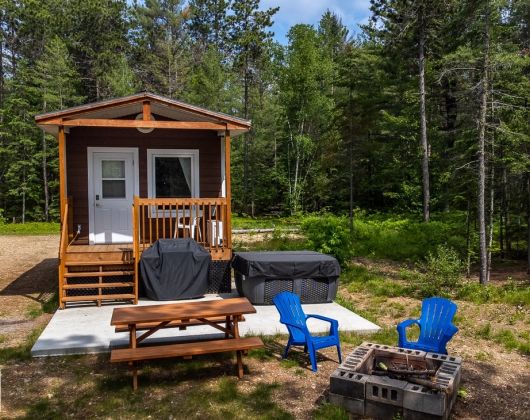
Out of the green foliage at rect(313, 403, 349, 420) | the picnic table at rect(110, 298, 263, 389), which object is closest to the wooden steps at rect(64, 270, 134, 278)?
the picnic table at rect(110, 298, 263, 389)

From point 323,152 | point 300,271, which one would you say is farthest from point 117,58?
point 300,271

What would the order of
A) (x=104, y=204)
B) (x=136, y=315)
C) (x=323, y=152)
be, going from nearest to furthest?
(x=136, y=315) → (x=104, y=204) → (x=323, y=152)

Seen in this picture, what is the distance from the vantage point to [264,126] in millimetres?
28672

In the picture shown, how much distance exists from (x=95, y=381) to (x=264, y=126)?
25.1 meters

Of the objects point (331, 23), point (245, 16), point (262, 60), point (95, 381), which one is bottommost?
point (95, 381)

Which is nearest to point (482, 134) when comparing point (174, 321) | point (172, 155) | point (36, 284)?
point (172, 155)

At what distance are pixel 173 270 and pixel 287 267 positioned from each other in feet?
6.15

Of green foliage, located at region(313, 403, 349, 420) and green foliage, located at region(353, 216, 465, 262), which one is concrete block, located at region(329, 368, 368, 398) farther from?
green foliage, located at region(353, 216, 465, 262)

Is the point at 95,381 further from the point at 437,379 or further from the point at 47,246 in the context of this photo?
the point at 47,246

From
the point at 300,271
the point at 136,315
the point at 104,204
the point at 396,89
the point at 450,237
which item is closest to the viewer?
the point at 136,315

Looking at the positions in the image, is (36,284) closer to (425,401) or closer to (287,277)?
(287,277)

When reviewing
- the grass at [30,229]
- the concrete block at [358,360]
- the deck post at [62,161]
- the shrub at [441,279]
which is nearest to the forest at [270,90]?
the grass at [30,229]

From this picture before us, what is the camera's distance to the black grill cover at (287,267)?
740cm

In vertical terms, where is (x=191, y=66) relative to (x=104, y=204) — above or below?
above
